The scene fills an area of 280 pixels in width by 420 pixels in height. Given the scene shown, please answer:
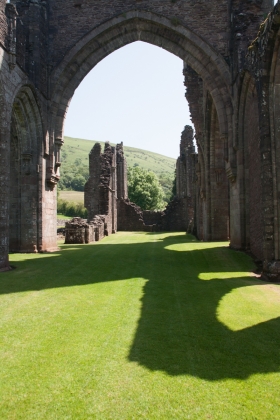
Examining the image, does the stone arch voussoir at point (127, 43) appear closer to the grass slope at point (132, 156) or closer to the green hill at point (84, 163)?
the green hill at point (84, 163)

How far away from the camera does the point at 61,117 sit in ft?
43.9

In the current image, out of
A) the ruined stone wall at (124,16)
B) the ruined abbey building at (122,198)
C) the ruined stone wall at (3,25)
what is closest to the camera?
the ruined stone wall at (3,25)

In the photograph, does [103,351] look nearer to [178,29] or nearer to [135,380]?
[135,380]

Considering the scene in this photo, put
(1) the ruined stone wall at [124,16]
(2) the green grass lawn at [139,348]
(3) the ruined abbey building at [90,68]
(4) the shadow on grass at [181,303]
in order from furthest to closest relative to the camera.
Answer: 1. (1) the ruined stone wall at [124,16]
2. (3) the ruined abbey building at [90,68]
3. (4) the shadow on grass at [181,303]
4. (2) the green grass lawn at [139,348]

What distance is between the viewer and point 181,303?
5.26 meters

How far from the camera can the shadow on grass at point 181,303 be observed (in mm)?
3271

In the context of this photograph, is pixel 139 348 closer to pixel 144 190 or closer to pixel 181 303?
pixel 181 303

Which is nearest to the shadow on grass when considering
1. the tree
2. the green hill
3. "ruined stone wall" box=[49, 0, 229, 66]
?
"ruined stone wall" box=[49, 0, 229, 66]

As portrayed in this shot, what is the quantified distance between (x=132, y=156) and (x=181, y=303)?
438ft

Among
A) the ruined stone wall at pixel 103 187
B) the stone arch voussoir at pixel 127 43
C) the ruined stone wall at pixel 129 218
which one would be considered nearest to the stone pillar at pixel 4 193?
the stone arch voussoir at pixel 127 43

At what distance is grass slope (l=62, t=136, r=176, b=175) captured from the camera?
12300cm

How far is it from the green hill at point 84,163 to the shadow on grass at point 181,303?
2852 inches

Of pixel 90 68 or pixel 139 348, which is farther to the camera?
pixel 90 68

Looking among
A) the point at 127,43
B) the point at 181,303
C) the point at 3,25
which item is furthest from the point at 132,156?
the point at 181,303
